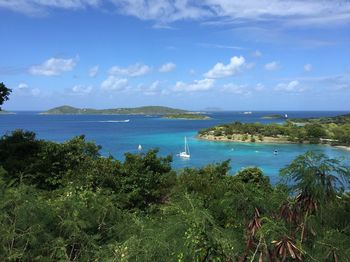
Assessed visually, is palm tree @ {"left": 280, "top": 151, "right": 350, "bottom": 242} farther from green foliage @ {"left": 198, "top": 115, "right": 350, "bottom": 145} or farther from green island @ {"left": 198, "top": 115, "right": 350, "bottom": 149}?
green foliage @ {"left": 198, "top": 115, "right": 350, "bottom": 145}

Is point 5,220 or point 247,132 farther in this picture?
point 247,132

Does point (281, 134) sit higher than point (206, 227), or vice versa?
point (206, 227)

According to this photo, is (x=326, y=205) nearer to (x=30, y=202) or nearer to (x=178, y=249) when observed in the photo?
(x=178, y=249)

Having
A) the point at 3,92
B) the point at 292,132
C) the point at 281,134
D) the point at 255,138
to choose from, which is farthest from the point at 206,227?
Answer: the point at 281,134

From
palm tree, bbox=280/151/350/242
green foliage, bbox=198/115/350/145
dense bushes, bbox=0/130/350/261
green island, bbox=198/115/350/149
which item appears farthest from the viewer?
green island, bbox=198/115/350/149

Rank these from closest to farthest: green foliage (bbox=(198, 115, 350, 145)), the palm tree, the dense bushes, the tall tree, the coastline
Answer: the dense bushes → the palm tree → the tall tree → green foliage (bbox=(198, 115, 350, 145)) → the coastline

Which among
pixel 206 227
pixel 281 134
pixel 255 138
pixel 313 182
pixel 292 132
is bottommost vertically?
pixel 255 138

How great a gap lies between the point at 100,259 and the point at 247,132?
93408 millimetres

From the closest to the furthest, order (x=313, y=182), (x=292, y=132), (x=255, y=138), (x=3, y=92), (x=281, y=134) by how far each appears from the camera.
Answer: (x=313, y=182)
(x=3, y=92)
(x=292, y=132)
(x=255, y=138)
(x=281, y=134)

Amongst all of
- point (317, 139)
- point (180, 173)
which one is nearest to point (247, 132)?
point (317, 139)

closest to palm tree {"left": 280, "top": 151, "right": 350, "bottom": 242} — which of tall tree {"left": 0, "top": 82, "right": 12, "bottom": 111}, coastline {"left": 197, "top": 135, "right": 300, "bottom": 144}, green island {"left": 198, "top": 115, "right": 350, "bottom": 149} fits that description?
tall tree {"left": 0, "top": 82, "right": 12, "bottom": 111}

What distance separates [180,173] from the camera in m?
16.7

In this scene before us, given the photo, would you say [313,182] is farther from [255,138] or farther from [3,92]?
[255,138]

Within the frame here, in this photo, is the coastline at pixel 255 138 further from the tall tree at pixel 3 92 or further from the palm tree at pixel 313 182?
the palm tree at pixel 313 182
